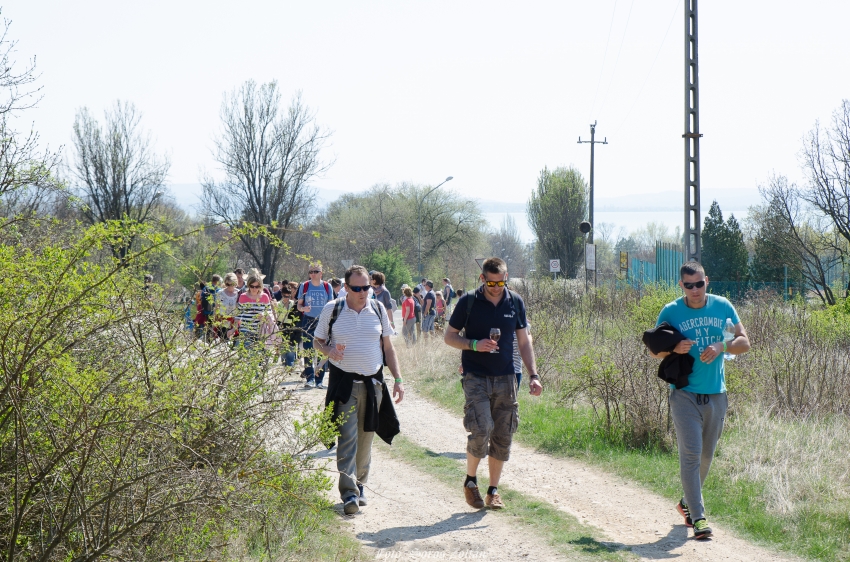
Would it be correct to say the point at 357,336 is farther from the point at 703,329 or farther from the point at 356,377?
the point at 703,329

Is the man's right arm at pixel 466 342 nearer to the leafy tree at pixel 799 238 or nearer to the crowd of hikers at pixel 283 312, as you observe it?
the crowd of hikers at pixel 283 312

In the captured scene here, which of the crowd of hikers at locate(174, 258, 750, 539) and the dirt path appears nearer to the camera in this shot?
the dirt path

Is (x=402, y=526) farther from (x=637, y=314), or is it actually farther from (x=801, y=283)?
(x=801, y=283)

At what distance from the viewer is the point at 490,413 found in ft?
21.0

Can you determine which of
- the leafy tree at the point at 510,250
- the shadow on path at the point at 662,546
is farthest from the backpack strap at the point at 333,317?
the leafy tree at the point at 510,250

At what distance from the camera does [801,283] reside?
28.1m

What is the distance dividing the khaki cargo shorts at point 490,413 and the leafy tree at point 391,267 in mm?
40084

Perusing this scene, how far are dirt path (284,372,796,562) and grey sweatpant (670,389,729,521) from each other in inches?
13.5

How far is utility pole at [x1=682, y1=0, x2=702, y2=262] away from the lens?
13336 mm

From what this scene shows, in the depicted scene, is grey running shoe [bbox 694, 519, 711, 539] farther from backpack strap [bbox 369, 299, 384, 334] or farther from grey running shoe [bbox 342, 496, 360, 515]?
backpack strap [bbox 369, 299, 384, 334]

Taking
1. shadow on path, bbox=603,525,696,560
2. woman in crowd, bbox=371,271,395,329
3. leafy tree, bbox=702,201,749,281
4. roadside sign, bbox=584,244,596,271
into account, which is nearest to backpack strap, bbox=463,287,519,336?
shadow on path, bbox=603,525,696,560

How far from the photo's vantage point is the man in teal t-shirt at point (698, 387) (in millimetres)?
5793

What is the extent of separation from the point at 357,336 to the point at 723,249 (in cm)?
3060

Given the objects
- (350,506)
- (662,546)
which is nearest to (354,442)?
(350,506)
